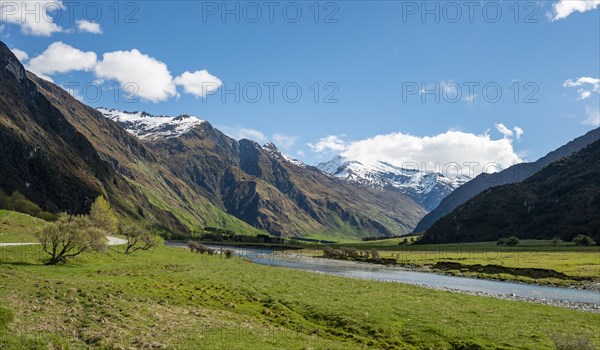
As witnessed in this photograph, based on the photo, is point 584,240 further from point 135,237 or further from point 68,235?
point 68,235

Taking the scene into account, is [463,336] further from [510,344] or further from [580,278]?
[580,278]

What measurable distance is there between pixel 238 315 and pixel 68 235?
28684 mm

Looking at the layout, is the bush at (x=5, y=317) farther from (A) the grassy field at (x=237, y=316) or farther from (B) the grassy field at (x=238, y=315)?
(B) the grassy field at (x=238, y=315)

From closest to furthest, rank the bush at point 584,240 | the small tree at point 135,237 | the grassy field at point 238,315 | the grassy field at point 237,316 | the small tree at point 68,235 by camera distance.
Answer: the grassy field at point 237,316, the grassy field at point 238,315, the small tree at point 68,235, the small tree at point 135,237, the bush at point 584,240

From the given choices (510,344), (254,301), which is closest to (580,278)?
(510,344)

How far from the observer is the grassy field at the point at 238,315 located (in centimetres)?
2570

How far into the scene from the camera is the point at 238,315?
116 feet

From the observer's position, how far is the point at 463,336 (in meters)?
32.3

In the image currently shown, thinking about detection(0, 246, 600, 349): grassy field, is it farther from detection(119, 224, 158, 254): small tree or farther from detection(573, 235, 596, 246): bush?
detection(573, 235, 596, 246): bush

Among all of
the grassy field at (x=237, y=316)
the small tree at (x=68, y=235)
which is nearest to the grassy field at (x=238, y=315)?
the grassy field at (x=237, y=316)

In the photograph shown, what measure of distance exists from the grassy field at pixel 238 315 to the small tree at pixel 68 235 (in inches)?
86.8

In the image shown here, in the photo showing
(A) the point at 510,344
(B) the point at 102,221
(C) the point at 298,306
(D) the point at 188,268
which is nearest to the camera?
(A) the point at 510,344

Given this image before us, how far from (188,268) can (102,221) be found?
163 ft

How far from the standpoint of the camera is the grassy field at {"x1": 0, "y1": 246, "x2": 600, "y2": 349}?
25703 millimetres
